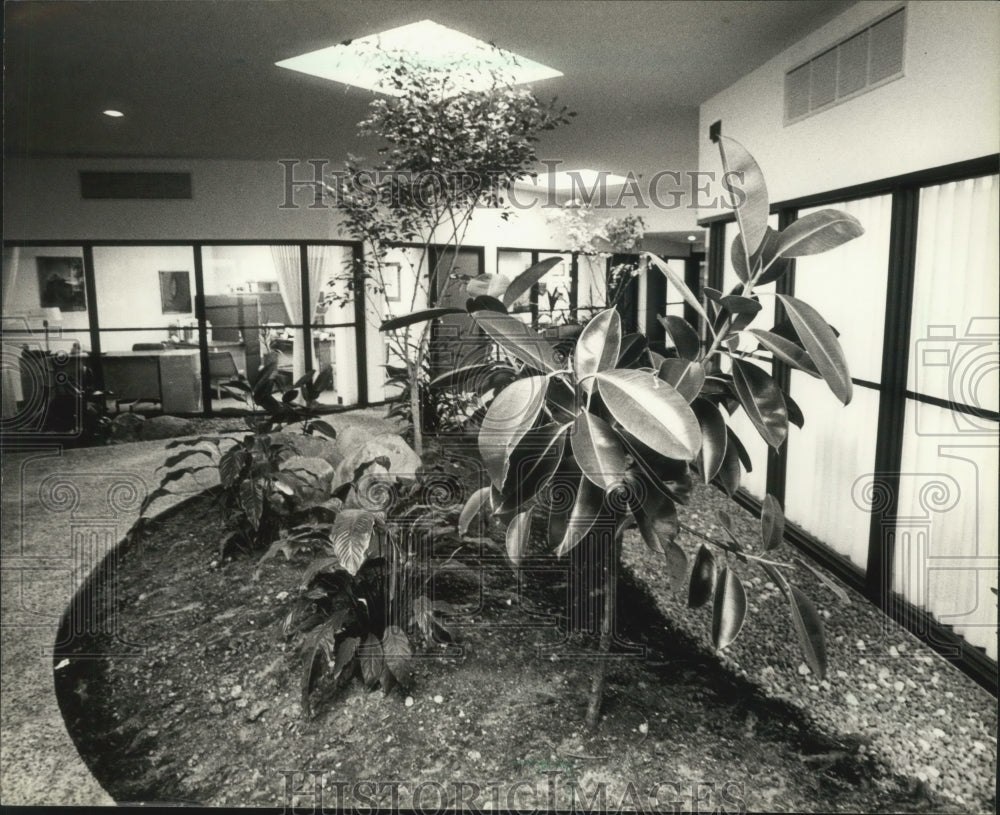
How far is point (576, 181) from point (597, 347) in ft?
8.07

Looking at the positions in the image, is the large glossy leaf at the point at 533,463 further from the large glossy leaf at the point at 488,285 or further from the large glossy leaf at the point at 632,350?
the large glossy leaf at the point at 488,285

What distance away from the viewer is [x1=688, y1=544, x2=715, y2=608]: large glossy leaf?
4.40 ft

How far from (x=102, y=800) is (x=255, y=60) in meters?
2.68

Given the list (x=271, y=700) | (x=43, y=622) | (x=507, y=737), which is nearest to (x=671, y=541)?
(x=507, y=737)

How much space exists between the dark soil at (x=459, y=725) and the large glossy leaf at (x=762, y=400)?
31.5 inches

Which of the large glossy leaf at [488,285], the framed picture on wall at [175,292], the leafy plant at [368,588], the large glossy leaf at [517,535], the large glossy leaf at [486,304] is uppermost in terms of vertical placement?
the framed picture on wall at [175,292]

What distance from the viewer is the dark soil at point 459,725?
1.39 m

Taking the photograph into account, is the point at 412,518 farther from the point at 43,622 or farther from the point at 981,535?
the point at 981,535

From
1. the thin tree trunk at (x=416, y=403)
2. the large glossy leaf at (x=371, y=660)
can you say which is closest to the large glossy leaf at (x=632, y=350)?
the large glossy leaf at (x=371, y=660)

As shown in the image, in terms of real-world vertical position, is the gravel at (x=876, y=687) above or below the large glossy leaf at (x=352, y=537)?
below

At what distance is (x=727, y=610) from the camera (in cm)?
127

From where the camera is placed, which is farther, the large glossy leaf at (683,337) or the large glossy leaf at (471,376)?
the large glossy leaf at (471,376)

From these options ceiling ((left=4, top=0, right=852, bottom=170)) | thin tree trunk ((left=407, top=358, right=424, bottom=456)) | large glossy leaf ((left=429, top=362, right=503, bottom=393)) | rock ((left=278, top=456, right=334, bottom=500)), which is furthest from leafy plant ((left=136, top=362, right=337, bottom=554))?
ceiling ((left=4, top=0, right=852, bottom=170))

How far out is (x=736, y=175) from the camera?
48.0 inches
